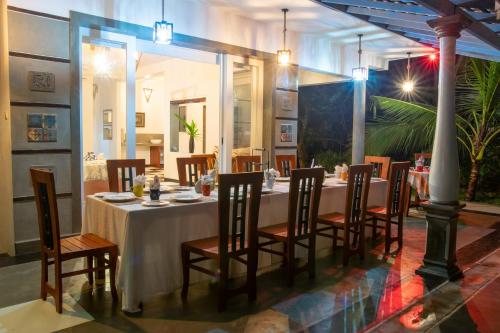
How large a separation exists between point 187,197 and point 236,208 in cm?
61

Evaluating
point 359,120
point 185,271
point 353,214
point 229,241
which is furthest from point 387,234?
point 359,120

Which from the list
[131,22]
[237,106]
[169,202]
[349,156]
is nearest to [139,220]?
[169,202]

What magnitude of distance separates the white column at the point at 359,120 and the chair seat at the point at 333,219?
440cm

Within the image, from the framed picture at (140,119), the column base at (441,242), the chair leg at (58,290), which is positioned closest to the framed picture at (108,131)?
the chair leg at (58,290)

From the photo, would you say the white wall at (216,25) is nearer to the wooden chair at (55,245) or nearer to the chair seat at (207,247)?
the wooden chair at (55,245)

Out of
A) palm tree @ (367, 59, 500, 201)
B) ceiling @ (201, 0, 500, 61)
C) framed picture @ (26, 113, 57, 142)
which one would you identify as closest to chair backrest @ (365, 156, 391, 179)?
ceiling @ (201, 0, 500, 61)

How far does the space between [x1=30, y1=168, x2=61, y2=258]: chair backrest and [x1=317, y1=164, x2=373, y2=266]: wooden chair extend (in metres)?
2.34

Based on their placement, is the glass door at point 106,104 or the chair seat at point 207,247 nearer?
the chair seat at point 207,247

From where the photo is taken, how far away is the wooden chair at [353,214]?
12.9 feet

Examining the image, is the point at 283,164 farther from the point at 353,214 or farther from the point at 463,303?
the point at 463,303

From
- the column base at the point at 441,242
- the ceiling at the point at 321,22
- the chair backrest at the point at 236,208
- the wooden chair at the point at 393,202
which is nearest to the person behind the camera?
the chair backrest at the point at 236,208

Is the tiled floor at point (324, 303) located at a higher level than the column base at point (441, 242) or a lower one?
lower

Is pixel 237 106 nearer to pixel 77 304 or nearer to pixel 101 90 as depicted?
pixel 101 90

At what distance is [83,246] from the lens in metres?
2.94
